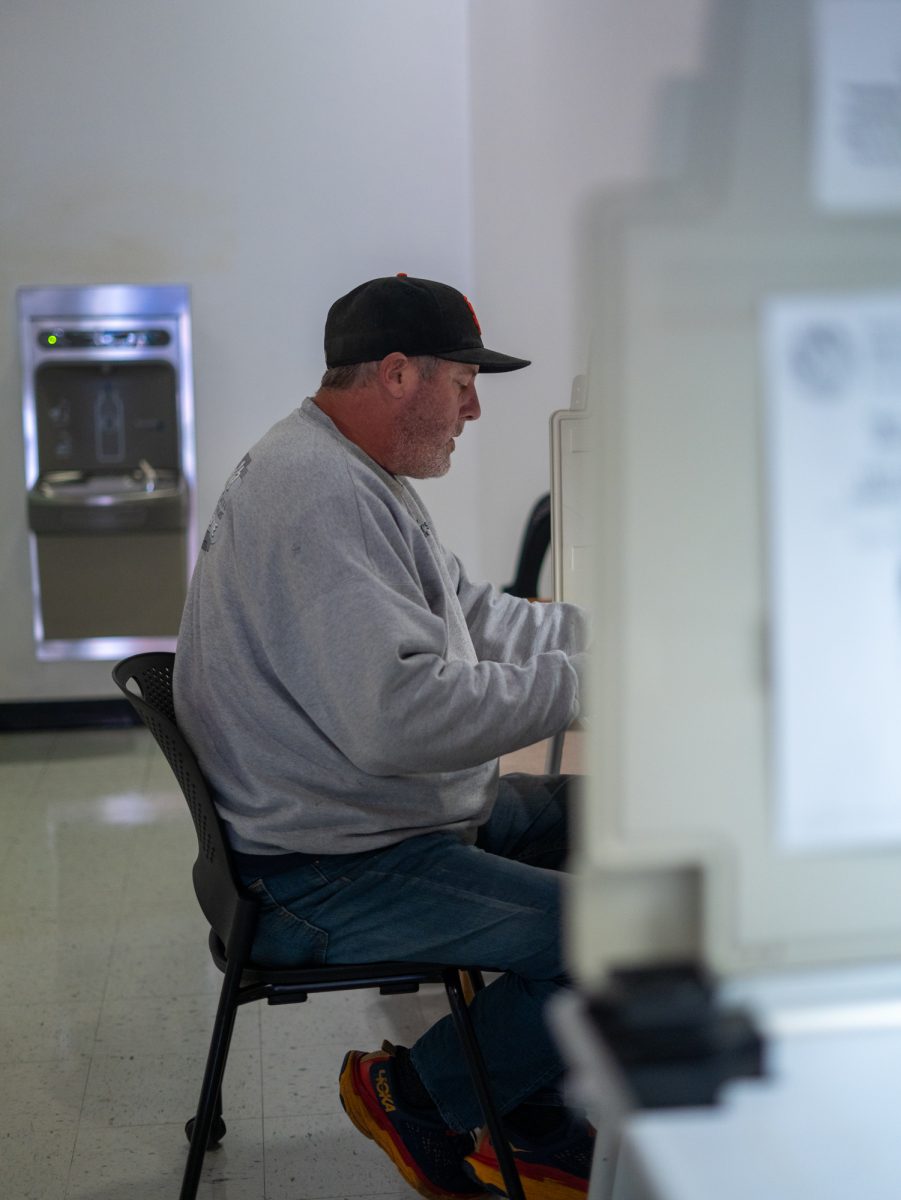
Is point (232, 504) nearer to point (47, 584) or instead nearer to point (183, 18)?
point (47, 584)

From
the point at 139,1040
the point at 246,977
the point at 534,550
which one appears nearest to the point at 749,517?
the point at 246,977

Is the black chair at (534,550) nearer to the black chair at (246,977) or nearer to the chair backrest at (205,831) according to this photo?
the chair backrest at (205,831)

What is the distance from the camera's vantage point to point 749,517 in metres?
0.45

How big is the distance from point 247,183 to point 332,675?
3310mm

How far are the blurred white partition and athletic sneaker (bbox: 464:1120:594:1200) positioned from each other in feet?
3.95

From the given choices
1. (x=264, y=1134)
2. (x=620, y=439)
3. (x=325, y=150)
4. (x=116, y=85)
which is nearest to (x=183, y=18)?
(x=116, y=85)

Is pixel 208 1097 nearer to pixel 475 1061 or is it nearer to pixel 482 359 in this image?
pixel 475 1061

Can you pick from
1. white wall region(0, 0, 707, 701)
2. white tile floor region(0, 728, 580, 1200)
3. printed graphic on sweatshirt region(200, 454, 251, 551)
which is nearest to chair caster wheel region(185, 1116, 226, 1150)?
white tile floor region(0, 728, 580, 1200)

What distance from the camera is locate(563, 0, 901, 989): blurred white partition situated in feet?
1.44

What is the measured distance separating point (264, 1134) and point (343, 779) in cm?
74

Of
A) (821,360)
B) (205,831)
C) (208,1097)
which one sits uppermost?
(821,360)

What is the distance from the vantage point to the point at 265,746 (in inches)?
57.4

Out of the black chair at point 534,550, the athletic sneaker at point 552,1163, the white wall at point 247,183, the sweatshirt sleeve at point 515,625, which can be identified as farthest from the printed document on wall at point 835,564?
the white wall at point 247,183

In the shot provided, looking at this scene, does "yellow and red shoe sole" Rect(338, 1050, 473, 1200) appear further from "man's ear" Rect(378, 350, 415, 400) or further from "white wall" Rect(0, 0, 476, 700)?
"white wall" Rect(0, 0, 476, 700)
